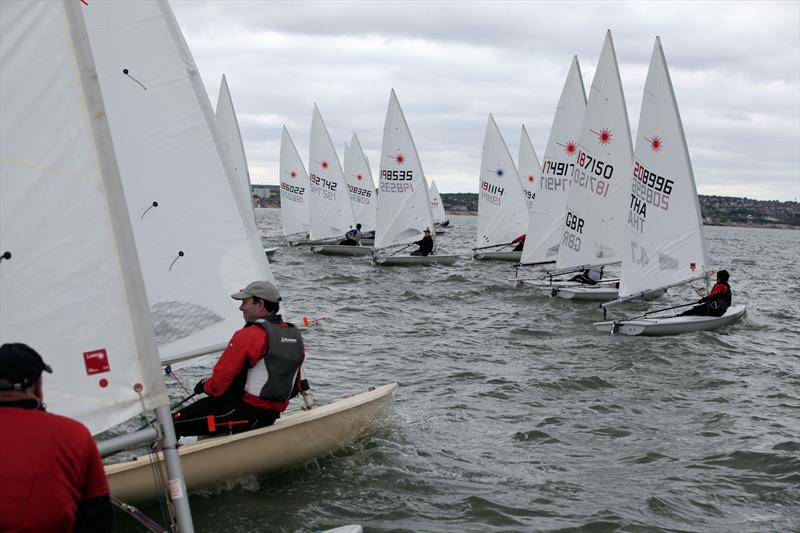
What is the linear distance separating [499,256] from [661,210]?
12.1 metres

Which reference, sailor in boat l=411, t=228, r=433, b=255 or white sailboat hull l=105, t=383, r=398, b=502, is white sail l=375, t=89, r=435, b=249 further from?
white sailboat hull l=105, t=383, r=398, b=502

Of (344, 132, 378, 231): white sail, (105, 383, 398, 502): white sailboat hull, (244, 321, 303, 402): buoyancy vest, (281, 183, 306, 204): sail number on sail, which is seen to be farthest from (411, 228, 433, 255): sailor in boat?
(244, 321, 303, 402): buoyancy vest

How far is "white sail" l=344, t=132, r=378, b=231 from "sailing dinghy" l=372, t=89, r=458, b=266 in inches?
326

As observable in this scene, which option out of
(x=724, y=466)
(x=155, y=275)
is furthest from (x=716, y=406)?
(x=155, y=275)

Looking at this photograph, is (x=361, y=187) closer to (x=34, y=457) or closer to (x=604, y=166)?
(x=604, y=166)

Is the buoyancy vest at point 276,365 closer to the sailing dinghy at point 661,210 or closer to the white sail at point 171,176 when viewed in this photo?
the white sail at point 171,176

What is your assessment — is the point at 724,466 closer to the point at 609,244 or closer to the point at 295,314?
the point at 295,314

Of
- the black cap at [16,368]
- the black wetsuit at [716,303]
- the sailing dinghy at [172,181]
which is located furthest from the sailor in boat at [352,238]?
the black cap at [16,368]

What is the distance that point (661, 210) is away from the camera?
43.3ft

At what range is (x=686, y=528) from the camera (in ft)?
16.4

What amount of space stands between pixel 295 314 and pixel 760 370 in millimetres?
7332

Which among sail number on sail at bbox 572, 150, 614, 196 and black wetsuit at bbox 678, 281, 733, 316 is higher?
sail number on sail at bbox 572, 150, 614, 196

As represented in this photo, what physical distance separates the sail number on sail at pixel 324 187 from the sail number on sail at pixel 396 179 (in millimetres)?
4980

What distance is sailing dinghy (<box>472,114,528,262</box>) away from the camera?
2561 cm
